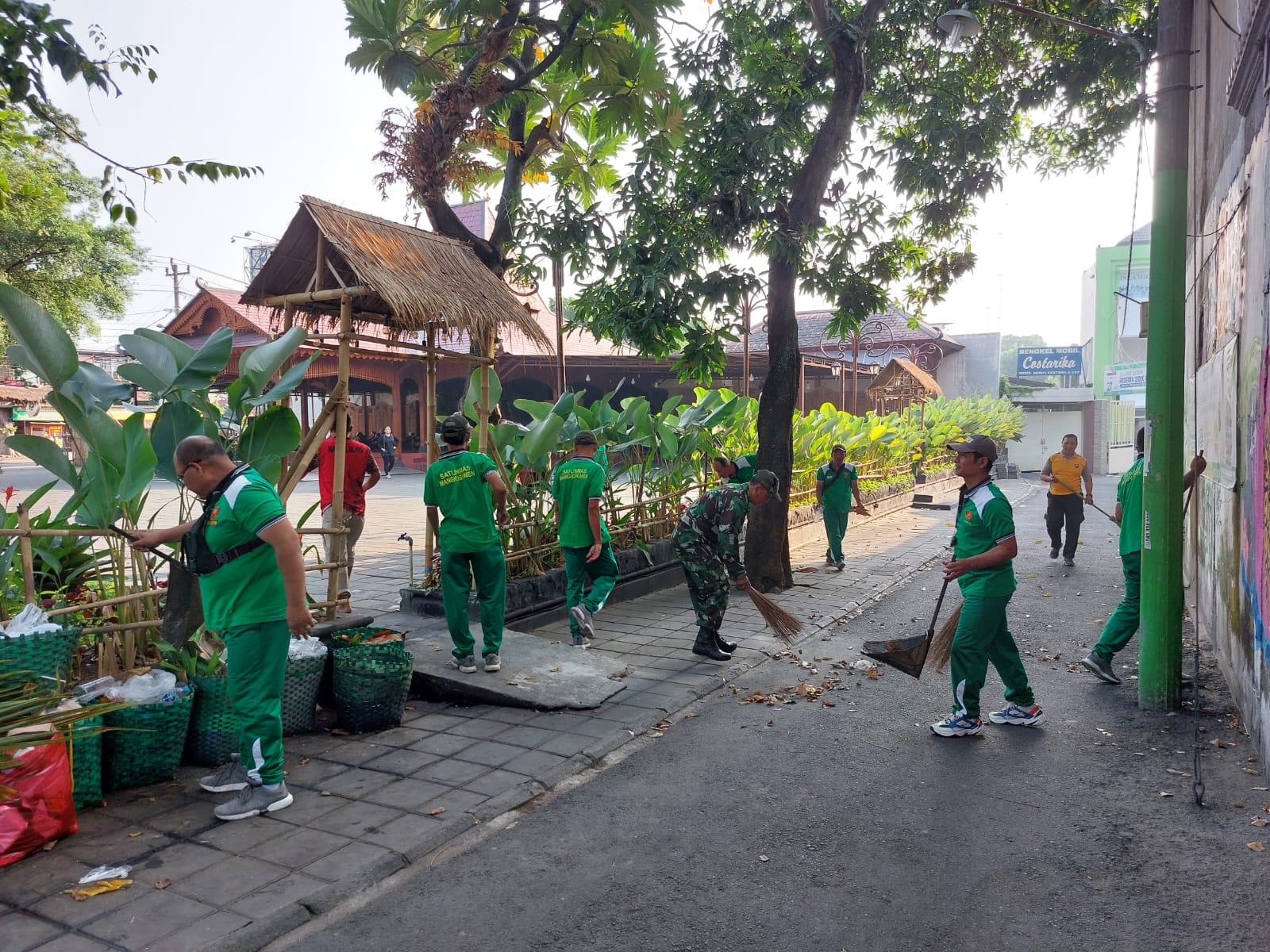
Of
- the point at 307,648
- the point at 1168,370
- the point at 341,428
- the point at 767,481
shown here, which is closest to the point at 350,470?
the point at 341,428

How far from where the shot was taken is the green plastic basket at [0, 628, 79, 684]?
161 inches

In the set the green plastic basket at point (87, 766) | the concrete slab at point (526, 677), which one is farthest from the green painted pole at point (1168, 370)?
the green plastic basket at point (87, 766)

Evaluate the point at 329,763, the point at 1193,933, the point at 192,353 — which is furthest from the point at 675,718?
the point at 192,353

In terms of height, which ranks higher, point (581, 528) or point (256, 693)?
point (581, 528)

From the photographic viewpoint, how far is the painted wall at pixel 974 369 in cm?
3797

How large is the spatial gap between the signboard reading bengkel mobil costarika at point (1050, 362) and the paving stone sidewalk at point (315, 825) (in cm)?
4461

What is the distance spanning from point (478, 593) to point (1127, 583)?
468cm

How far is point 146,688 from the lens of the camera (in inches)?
175

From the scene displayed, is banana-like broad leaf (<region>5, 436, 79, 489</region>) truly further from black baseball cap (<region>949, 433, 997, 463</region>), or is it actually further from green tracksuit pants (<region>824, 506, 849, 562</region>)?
green tracksuit pants (<region>824, 506, 849, 562</region>)

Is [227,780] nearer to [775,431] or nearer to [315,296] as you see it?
[315,296]

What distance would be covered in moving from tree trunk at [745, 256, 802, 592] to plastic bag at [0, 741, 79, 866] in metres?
7.19

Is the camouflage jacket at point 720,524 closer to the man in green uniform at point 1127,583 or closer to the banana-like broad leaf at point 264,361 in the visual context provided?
the man in green uniform at point 1127,583

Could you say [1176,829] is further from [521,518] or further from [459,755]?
[521,518]

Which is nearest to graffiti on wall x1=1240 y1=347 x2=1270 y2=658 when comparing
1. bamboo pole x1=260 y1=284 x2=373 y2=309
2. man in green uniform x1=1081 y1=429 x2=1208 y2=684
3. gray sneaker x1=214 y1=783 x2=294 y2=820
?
man in green uniform x1=1081 y1=429 x2=1208 y2=684
